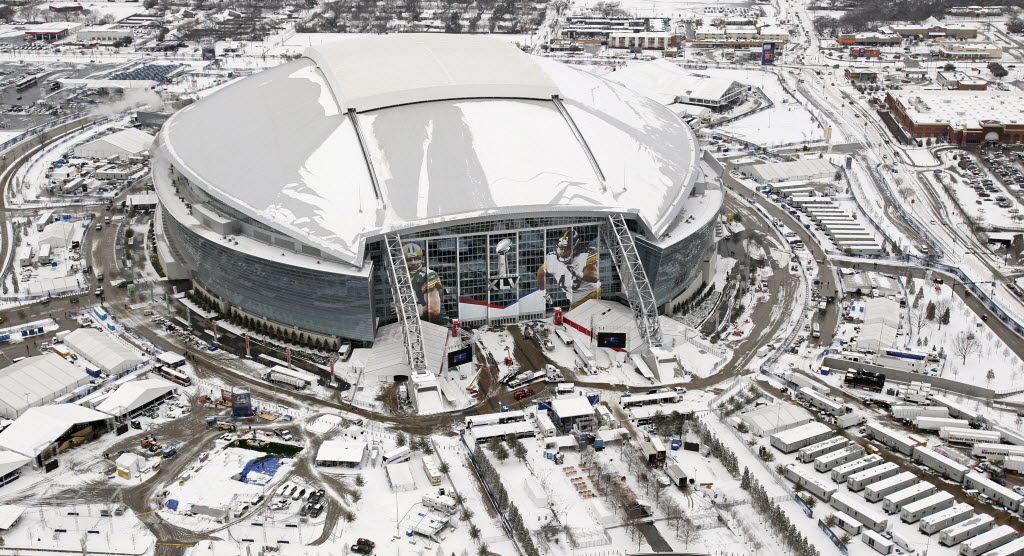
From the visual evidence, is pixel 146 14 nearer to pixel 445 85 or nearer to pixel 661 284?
pixel 445 85

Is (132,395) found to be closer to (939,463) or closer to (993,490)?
(939,463)

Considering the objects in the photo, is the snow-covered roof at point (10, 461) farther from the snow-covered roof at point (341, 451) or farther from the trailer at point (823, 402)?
the trailer at point (823, 402)

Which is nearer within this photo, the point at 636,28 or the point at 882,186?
the point at 882,186

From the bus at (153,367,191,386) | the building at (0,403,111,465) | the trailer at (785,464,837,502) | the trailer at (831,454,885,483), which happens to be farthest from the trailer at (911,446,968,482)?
the building at (0,403,111,465)

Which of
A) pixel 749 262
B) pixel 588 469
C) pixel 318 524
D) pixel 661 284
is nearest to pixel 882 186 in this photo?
pixel 749 262

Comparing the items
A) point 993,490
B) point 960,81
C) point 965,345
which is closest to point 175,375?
point 993,490

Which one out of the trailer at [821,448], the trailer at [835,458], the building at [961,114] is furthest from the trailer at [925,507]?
the building at [961,114]
